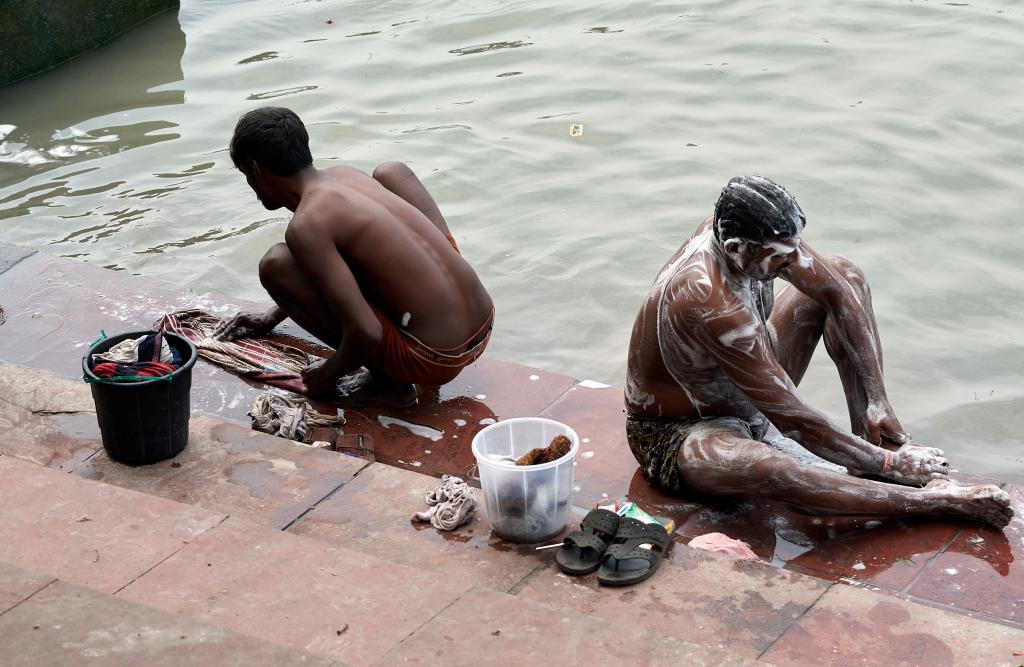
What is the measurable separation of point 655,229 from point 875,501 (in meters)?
3.59

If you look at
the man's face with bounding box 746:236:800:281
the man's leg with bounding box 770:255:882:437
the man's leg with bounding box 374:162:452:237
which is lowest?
the man's leg with bounding box 770:255:882:437

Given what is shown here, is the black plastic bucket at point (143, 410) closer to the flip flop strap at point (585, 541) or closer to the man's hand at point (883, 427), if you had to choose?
the flip flop strap at point (585, 541)

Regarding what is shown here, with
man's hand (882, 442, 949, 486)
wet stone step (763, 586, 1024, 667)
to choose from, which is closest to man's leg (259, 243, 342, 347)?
man's hand (882, 442, 949, 486)

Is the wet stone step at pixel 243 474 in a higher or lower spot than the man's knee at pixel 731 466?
lower

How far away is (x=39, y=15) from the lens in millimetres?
10234

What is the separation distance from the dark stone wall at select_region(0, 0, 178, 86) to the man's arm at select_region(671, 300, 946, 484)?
8.07 meters

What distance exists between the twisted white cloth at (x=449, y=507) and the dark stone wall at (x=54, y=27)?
7.70m

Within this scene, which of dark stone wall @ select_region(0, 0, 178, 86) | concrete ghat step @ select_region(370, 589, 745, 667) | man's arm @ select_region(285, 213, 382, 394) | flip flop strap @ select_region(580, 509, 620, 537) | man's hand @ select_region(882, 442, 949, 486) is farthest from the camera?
dark stone wall @ select_region(0, 0, 178, 86)

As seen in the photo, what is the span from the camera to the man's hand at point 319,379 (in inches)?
198

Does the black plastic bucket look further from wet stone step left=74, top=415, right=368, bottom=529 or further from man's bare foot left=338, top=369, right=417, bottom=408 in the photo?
man's bare foot left=338, top=369, right=417, bottom=408

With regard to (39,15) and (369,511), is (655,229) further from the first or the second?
(39,15)

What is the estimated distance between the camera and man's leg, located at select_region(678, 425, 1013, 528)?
402 centimetres

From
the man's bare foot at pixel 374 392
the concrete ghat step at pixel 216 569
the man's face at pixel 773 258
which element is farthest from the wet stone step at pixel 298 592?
the man's face at pixel 773 258

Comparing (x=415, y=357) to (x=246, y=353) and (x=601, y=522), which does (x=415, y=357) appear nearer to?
(x=246, y=353)
